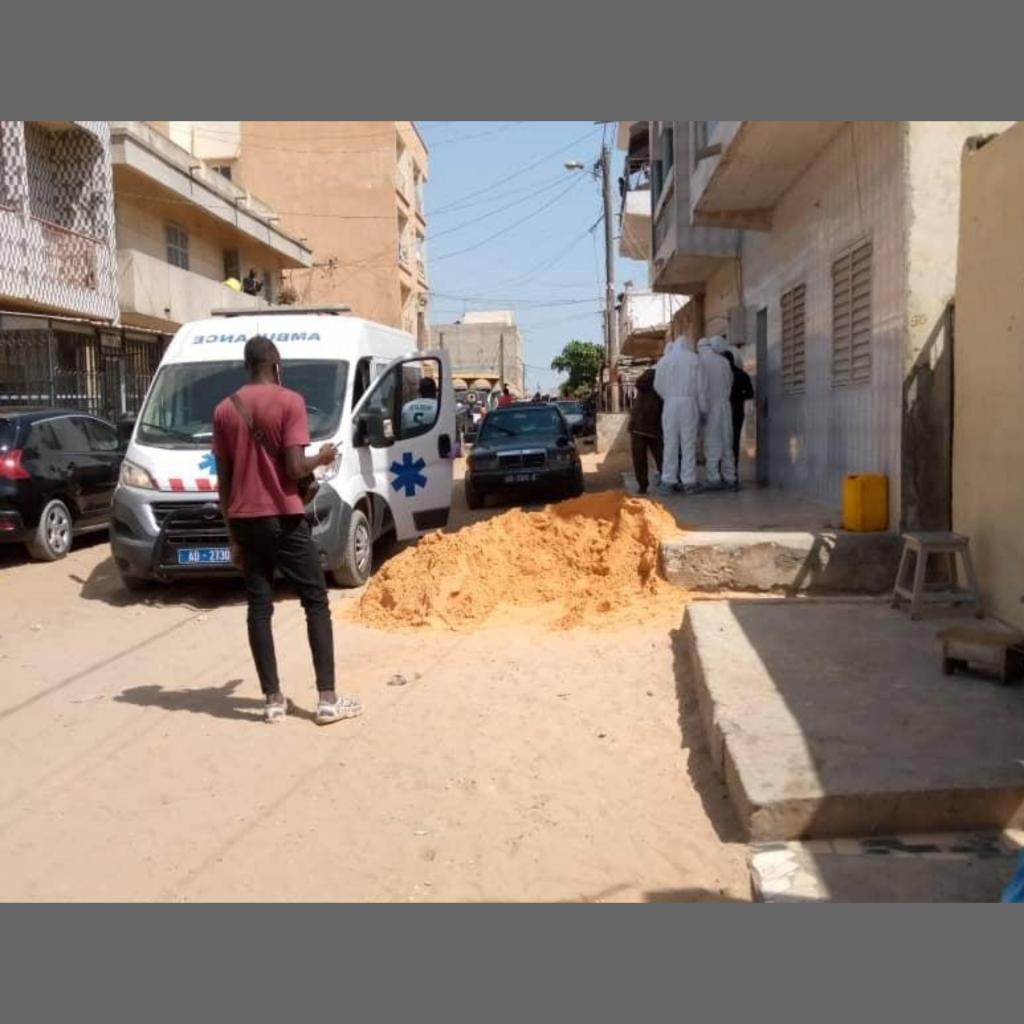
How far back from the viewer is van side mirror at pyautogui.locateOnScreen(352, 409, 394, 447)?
918cm

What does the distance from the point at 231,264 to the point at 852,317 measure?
953 inches

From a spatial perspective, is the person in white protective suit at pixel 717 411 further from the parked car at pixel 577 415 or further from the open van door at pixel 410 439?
the parked car at pixel 577 415

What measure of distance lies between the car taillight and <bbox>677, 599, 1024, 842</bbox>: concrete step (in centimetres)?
742

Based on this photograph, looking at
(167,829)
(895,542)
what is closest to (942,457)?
(895,542)

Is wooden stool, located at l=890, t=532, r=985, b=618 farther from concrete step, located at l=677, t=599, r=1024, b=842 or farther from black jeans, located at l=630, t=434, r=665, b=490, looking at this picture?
black jeans, located at l=630, t=434, r=665, b=490

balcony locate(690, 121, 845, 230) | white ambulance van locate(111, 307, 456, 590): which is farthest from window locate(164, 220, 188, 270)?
white ambulance van locate(111, 307, 456, 590)

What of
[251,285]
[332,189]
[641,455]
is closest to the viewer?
[641,455]

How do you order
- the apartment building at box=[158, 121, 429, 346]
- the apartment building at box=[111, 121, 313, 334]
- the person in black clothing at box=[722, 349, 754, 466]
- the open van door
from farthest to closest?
the apartment building at box=[158, 121, 429, 346] → the apartment building at box=[111, 121, 313, 334] → the person in black clothing at box=[722, 349, 754, 466] → the open van door

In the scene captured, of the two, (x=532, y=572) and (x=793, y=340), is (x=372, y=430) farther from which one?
(x=793, y=340)

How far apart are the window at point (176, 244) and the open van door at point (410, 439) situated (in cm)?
1657

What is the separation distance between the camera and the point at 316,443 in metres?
8.88

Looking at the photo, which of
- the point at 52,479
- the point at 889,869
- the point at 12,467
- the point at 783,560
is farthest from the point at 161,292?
the point at 889,869

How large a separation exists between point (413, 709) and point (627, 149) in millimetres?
28704

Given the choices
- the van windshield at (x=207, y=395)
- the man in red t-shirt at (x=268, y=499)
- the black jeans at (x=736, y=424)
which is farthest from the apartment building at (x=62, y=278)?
the man in red t-shirt at (x=268, y=499)
